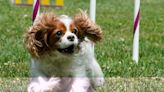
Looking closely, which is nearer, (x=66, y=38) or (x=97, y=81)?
(x=66, y=38)

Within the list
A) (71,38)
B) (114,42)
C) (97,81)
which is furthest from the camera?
(114,42)

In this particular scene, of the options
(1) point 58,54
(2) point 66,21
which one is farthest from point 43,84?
(2) point 66,21

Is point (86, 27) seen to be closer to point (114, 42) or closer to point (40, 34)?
point (40, 34)

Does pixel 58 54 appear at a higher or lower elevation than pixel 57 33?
lower

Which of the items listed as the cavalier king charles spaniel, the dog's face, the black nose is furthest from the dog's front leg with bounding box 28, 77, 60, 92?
the black nose

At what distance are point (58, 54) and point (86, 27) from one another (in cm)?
41

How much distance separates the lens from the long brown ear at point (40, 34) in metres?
5.11

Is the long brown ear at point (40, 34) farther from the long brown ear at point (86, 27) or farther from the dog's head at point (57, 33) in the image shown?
the long brown ear at point (86, 27)

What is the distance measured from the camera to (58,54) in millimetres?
5055

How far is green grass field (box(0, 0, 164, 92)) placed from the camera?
24.2 ft

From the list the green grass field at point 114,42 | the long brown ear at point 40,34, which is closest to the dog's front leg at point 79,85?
the long brown ear at point 40,34

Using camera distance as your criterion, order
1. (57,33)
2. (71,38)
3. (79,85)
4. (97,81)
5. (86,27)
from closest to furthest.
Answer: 1. (71,38)
2. (57,33)
3. (79,85)
4. (86,27)
5. (97,81)

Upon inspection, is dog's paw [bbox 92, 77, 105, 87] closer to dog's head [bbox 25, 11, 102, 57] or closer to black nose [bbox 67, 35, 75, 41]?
dog's head [bbox 25, 11, 102, 57]

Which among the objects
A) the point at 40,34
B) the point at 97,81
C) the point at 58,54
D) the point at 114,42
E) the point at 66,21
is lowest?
the point at 114,42
